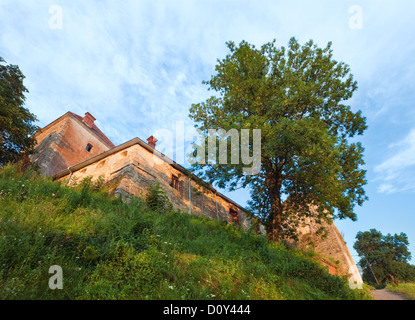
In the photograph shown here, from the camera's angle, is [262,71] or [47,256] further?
[262,71]

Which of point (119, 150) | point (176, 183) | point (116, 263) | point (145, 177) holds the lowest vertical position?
point (116, 263)

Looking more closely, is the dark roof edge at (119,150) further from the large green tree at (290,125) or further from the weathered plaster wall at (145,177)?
the large green tree at (290,125)

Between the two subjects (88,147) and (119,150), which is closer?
(119,150)

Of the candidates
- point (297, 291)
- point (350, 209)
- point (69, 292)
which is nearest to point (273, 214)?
point (350, 209)

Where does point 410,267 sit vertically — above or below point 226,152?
below

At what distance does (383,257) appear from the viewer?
1240 inches

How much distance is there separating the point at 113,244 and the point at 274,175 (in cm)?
786

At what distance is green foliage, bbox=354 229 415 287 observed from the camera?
97.0 ft

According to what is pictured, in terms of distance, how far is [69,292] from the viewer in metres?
3.60

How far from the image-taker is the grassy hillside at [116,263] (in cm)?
374

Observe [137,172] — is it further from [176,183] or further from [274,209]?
[274,209]

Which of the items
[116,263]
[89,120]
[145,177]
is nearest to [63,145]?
[89,120]

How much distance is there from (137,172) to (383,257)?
36472mm
